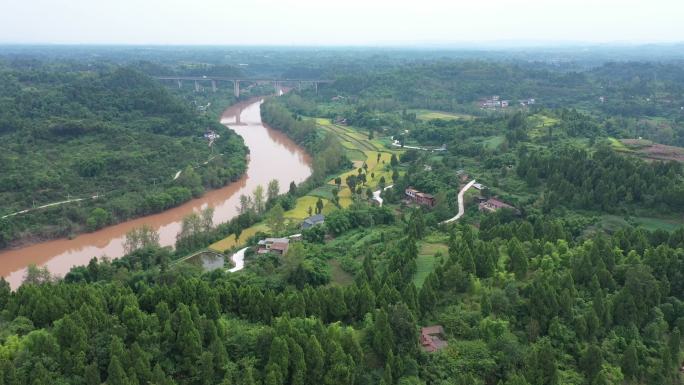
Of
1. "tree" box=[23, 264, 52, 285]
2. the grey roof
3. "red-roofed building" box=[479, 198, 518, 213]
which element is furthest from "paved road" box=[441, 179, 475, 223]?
"tree" box=[23, 264, 52, 285]

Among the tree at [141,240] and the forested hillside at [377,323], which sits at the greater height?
the forested hillside at [377,323]

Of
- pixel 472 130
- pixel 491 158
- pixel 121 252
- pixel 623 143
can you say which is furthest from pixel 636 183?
pixel 121 252

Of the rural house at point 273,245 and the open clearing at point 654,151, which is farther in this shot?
the open clearing at point 654,151

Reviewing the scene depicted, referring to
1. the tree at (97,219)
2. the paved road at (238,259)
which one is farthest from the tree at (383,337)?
the tree at (97,219)

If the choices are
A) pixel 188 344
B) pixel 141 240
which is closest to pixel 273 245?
pixel 141 240

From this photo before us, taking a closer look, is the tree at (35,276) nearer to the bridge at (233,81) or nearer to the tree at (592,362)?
the tree at (592,362)
